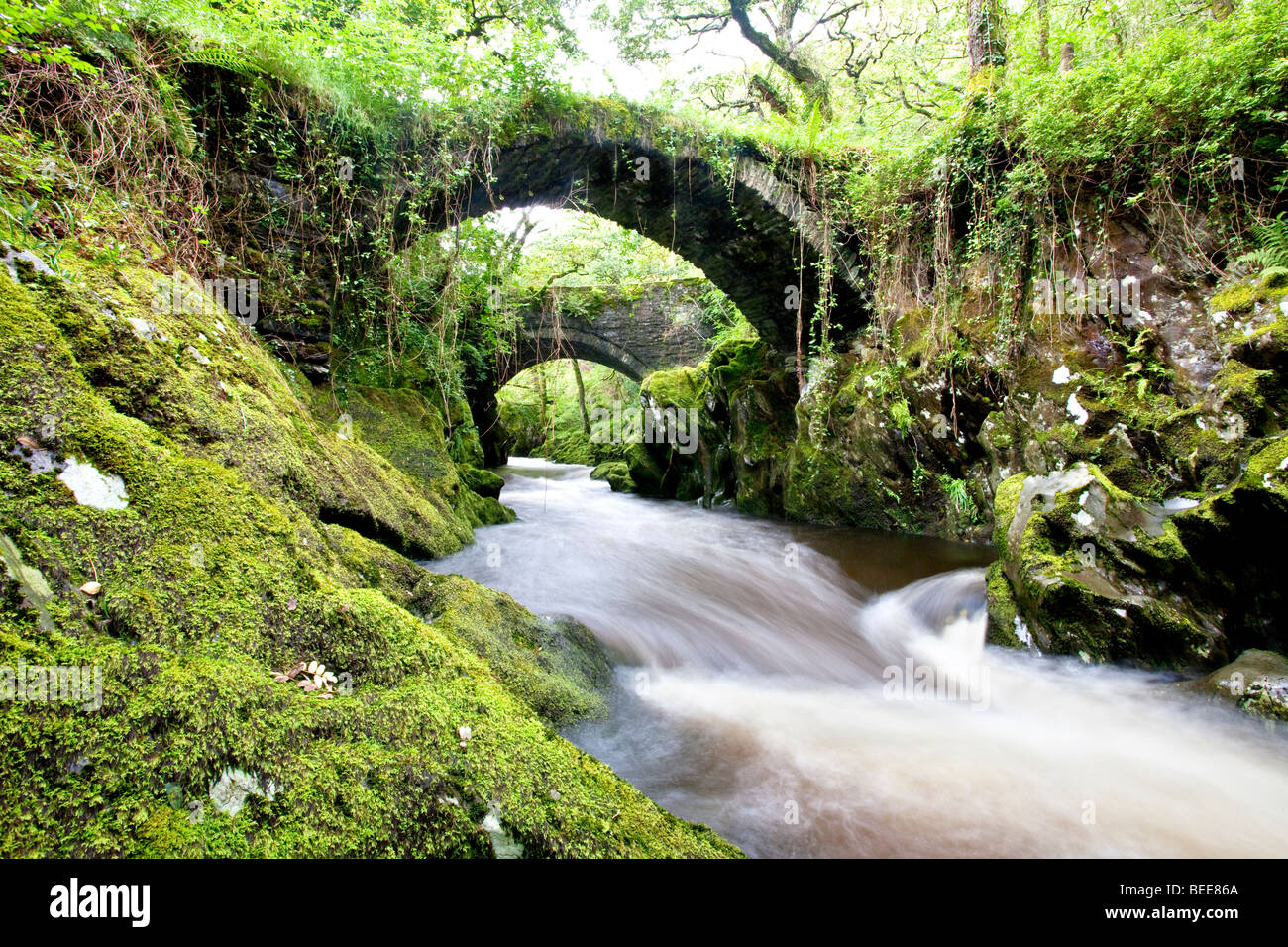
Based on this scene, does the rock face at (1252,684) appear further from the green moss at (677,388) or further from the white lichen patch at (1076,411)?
the green moss at (677,388)

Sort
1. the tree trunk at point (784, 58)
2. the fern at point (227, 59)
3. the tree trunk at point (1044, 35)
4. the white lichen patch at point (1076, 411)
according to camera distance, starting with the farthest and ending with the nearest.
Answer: the tree trunk at point (784, 58), the tree trunk at point (1044, 35), the white lichen patch at point (1076, 411), the fern at point (227, 59)

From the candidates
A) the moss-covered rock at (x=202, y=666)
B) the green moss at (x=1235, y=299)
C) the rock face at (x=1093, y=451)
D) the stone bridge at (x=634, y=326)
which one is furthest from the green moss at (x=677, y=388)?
the moss-covered rock at (x=202, y=666)

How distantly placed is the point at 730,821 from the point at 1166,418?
479 cm

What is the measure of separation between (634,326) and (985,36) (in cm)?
884

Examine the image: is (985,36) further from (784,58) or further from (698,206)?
(784,58)

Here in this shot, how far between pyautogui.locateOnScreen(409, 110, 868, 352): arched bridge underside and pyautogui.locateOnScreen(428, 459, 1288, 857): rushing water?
4.27 m

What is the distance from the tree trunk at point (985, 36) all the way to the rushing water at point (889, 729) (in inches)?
253

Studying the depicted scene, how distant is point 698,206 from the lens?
737 cm

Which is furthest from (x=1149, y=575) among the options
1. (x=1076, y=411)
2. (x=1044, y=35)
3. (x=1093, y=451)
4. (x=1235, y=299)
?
(x=1044, y=35)

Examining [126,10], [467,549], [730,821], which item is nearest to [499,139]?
[126,10]

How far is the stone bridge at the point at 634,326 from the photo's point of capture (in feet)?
44.3

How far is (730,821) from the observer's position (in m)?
2.23
